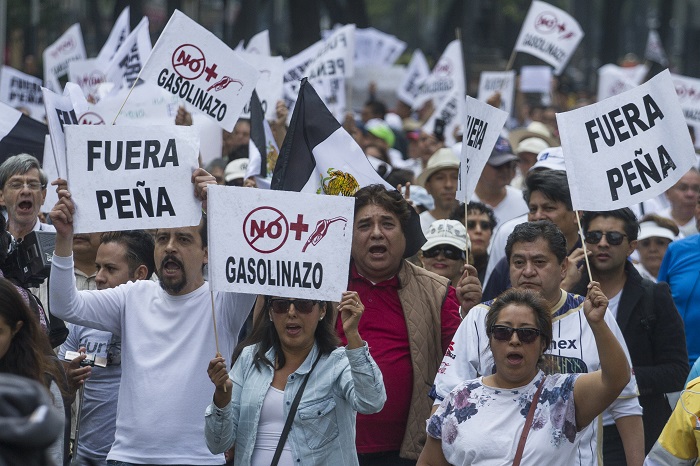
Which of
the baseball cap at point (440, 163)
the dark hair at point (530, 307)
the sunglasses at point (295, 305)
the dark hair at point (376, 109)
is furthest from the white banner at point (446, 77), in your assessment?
the dark hair at point (530, 307)

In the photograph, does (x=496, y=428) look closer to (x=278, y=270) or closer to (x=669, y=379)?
(x=278, y=270)

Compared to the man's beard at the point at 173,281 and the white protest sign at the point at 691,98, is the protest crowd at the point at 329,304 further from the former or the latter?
the white protest sign at the point at 691,98

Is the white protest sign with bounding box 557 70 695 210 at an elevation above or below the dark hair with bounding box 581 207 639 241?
above

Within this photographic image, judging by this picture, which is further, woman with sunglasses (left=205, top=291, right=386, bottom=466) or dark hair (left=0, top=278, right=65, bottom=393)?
woman with sunglasses (left=205, top=291, right=386, bottom=466)

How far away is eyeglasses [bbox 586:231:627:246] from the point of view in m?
6.57

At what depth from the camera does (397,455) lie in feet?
19.1

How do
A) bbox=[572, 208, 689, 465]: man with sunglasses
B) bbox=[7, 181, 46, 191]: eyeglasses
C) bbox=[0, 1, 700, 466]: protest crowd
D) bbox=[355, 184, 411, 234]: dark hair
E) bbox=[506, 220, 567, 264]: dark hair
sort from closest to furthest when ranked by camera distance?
bbox=[0, 1, 700, 466]: protest crowd < bbox=[506, 220, 567, 264]: dark hair < bbox=[355, 184, 411, 234]: dark hair < bbox=[572, 208, 689, 465]: man with sunglasses < bbox=[7, 181, 46, 191]: eyeglasses

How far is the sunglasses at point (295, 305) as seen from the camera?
5.36 m

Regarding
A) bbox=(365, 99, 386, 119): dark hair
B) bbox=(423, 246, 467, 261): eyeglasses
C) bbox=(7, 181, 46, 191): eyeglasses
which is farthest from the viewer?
bbox=(365, 99, 386, 119): dark hair

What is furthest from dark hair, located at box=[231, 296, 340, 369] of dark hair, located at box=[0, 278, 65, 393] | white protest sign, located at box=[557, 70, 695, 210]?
white protest sign, located at box=[557, 70, 695, 210]

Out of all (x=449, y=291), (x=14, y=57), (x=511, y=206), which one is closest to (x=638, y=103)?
(x=449, y=291)

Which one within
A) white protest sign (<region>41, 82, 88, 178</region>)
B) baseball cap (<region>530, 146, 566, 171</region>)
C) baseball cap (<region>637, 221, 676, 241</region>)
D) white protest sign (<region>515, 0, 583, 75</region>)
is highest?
white protest sign (<region>515, 0, 583, 75</region>)

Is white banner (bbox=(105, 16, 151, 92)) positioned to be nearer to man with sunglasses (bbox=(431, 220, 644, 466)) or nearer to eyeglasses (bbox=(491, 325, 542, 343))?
man with sunglasses (bbox=(431, 220, 644, 466))

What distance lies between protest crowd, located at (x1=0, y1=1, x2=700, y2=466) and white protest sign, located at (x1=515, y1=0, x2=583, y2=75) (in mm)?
6279
